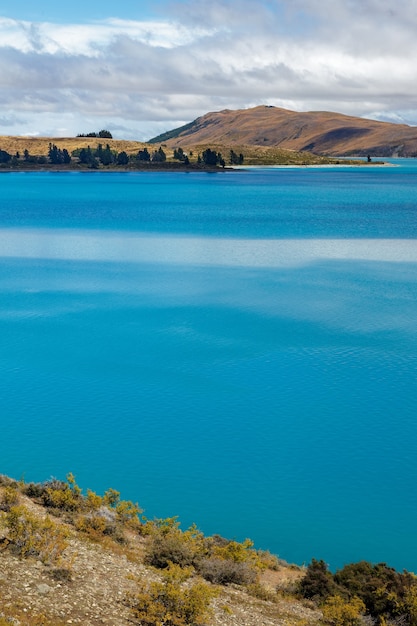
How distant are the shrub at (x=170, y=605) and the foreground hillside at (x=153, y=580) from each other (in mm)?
21

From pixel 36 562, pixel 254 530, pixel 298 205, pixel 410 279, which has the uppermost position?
pixel 298 205

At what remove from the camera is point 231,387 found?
34.1 meters

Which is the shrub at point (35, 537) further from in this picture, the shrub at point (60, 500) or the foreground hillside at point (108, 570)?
the shrub at point (60, 500)

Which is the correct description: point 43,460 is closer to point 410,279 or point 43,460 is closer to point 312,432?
point 312,432

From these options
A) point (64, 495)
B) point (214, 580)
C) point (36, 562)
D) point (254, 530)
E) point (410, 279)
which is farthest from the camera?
point (410, 279)

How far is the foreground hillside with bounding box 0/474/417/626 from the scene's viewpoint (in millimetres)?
14336

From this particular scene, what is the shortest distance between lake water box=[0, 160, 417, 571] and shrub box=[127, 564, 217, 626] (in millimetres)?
7404

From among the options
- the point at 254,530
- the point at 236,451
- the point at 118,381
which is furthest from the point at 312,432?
the point at 118,381

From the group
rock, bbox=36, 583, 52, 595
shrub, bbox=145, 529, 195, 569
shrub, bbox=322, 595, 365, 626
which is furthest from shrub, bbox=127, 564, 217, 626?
shrub, bbox=322, 595, 365, 626

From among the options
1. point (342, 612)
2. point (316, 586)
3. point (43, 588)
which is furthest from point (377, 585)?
point (43, 588)

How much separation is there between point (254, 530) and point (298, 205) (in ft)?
367

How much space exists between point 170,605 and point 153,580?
1955 millimetres

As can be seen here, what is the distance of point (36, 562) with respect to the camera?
1586 cm

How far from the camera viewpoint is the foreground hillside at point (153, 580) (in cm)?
1434
